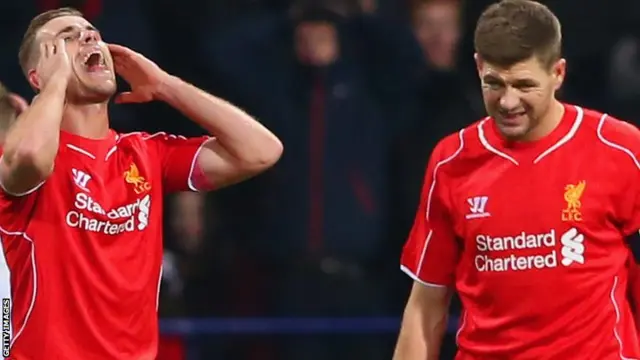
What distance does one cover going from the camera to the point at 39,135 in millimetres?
4141

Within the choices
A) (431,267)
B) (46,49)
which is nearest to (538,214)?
(431,267)

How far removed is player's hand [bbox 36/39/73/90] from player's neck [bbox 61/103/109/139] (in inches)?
4.1

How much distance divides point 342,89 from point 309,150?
0.29 metres

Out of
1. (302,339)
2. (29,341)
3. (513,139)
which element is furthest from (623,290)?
(302,339)

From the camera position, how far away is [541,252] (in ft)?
13.8

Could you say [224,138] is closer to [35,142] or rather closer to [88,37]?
[88,37]

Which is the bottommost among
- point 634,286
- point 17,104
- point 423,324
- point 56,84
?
point 423,324

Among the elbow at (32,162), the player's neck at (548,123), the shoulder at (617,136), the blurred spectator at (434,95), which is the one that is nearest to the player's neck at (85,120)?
the elbow at (32,162)

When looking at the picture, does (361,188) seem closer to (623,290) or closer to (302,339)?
(302,339)

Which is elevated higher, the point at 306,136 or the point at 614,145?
the point at 614,145

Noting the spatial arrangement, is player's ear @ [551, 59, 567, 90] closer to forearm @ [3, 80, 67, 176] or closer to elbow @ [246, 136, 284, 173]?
elbow @ [246, 136, 284, 173]

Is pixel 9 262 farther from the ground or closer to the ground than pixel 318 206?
farther from the ground

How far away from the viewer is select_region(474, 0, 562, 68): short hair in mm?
4141

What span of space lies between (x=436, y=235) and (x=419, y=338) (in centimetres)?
28
